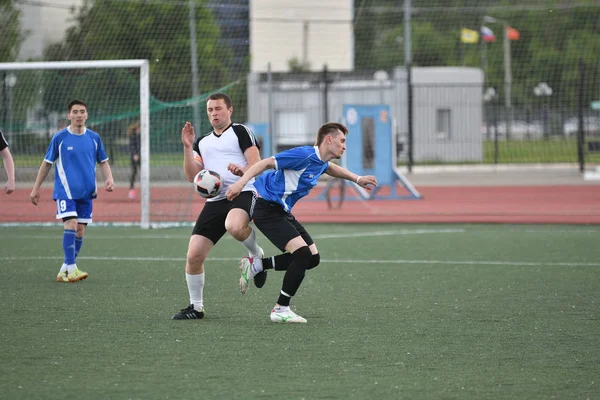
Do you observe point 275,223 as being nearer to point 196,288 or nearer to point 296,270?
point 296,270

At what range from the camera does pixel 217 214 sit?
770cm

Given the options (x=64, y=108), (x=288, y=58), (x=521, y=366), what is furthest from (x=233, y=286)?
(x=288, y=58)

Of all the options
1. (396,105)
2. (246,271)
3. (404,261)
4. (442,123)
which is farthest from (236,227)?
(442,123)

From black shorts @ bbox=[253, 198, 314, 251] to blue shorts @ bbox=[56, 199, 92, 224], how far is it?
305 cm

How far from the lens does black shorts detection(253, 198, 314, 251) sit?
755cm

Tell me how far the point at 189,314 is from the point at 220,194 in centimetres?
98

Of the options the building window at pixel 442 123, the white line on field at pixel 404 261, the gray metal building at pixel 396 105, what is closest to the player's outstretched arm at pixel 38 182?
the white line on field at pixel 404 261

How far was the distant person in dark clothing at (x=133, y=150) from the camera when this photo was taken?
19.2 meters

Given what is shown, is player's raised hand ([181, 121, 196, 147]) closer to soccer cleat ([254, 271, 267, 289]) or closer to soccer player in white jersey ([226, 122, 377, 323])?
soccer player in white jersey ([226, 122, 377, 323])

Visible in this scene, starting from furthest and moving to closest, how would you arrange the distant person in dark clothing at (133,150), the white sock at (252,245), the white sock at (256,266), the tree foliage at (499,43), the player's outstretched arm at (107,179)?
the tree foliage at (499,43) → the distant person in dark clothing at (133,150) → the player's outstretched arm at (107,179) → the white sock at (252,245) → the white sock at (256,266)

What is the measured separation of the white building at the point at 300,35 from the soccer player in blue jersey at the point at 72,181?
33.0 m

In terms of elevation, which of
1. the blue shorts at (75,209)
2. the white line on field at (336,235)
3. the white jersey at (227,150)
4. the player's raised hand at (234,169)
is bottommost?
the white line on field at (336,235)

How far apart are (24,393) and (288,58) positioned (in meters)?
47.2

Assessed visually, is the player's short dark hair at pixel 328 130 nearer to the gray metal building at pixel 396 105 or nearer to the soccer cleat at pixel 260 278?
the soccer cleat at pixel 260 278
